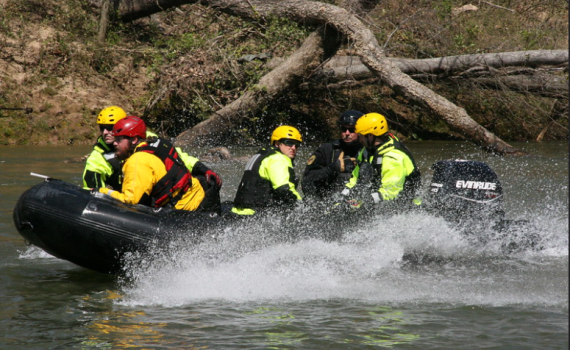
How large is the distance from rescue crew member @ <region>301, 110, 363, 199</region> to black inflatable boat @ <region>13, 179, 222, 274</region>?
6.04ft

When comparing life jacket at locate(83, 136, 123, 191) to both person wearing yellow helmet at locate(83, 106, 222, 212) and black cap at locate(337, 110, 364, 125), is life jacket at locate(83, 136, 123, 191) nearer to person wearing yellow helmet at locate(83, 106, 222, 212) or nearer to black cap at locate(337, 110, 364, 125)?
person wearing yellow helmet at locate(83, 106, 222, 212)

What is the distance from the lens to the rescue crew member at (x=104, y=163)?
7.32 meters

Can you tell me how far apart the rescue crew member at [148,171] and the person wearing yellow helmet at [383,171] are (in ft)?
5.96

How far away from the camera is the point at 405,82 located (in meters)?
14.8

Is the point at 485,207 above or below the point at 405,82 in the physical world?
below

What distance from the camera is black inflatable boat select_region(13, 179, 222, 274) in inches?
257

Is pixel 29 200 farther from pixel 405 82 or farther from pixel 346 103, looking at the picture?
pixel 346 103

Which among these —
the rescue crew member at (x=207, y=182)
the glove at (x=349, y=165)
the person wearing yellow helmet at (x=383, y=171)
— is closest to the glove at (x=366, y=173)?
the person wearing yellow helmet at (x=383, y=171)

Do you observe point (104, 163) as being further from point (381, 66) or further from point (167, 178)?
point (381, 66)

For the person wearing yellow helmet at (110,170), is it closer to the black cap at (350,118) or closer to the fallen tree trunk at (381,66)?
the black cap at (350,118)

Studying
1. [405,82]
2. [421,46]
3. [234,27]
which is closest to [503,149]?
[405,82]

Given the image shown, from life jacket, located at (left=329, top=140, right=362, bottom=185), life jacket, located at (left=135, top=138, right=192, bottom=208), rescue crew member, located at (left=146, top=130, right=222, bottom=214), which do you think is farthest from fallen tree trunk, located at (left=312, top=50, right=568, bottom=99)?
life jacket, located at (left=135, top=138, right=192, bottom=208)

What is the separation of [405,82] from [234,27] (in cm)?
494

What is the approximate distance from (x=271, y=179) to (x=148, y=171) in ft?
4.01
